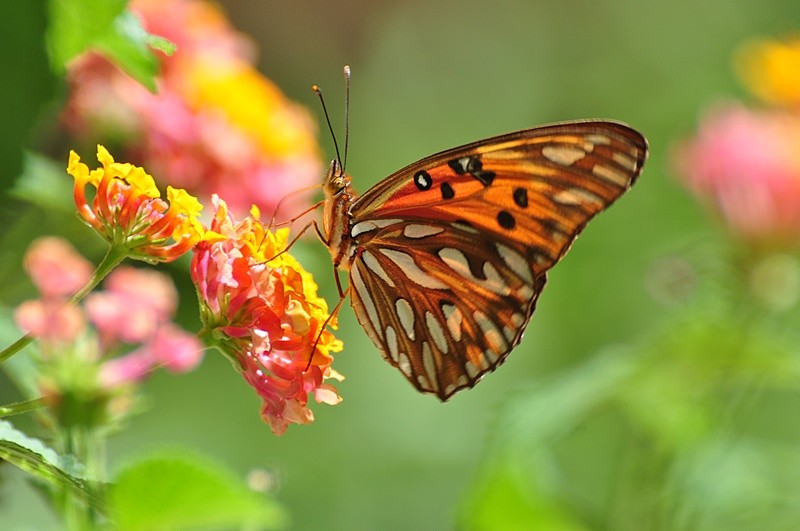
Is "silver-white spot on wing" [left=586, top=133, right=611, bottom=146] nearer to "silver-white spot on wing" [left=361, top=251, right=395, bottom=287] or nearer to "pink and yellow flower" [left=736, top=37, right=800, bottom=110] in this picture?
"silver-white spot on wing" [left=361, top=251, right=395, bottom=287]

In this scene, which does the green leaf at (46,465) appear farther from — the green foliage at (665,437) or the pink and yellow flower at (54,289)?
the green foliage at (665,437)

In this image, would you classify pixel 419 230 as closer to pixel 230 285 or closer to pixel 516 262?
pixel 516 262

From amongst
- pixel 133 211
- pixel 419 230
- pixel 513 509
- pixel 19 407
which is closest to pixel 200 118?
pixel 419 230

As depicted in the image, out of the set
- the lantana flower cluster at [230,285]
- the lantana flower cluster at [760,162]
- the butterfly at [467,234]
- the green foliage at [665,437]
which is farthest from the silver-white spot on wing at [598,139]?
the lantana flower cluster at [760,162]

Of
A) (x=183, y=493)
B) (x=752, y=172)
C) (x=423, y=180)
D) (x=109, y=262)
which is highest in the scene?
(x=752, y=172)

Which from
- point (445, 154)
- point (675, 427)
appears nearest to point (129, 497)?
point (445, 154)

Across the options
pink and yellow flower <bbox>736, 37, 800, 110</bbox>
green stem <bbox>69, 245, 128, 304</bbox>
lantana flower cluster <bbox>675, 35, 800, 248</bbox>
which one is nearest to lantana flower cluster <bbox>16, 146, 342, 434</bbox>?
green stem <bbox>69, 245, 128, 304</bbox>

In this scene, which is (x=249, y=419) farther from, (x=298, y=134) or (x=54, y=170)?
(x=54, y=170)
